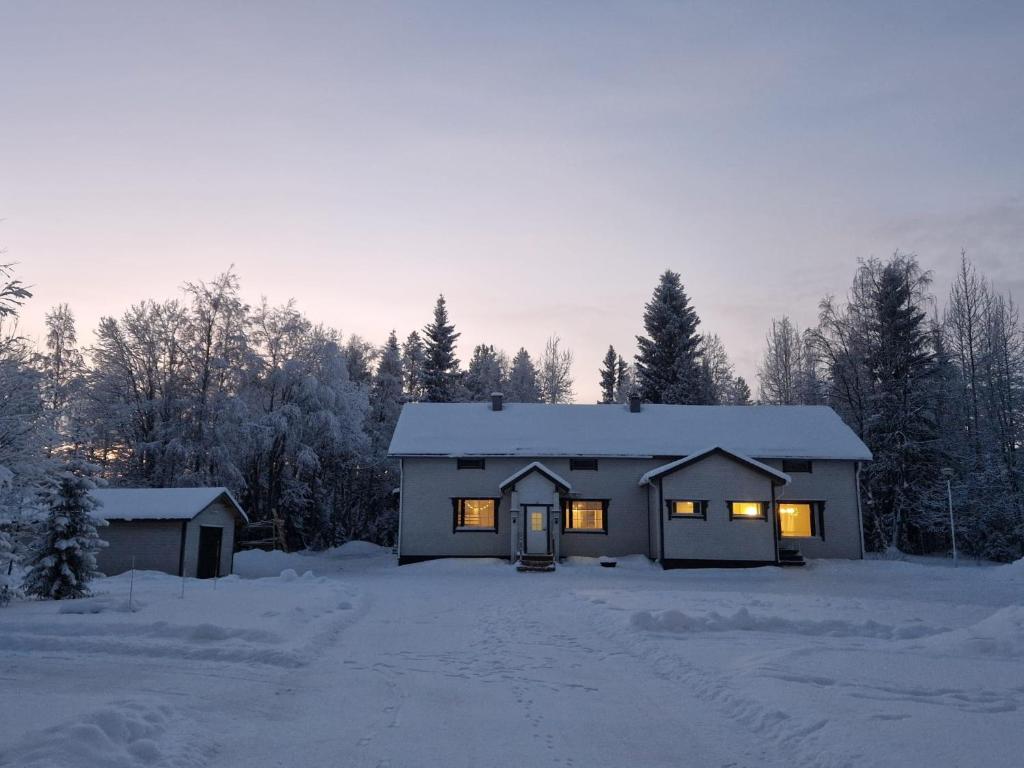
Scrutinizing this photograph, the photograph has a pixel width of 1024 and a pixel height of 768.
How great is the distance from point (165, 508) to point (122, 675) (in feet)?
63.1

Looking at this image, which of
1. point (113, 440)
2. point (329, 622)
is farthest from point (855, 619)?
point (113, 440)

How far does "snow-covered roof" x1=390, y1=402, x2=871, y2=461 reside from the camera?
1267 inches

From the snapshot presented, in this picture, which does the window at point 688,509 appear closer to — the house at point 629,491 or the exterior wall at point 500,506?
the house at point 629,491

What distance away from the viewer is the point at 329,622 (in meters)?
14.2

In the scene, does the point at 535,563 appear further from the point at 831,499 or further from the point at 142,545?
the point at 142,545

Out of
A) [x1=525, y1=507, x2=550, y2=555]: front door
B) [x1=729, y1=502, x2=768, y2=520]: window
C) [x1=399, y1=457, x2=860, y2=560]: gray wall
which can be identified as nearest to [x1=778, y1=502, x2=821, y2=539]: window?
[x1=399, y1=457, x2=860, y2=560]: gray wall

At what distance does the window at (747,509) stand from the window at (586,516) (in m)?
5.15

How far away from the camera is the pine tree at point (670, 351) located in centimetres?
4875

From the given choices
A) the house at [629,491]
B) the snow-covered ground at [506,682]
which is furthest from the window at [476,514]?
the snow-covered ground at [506,682]

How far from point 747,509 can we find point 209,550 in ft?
67.2

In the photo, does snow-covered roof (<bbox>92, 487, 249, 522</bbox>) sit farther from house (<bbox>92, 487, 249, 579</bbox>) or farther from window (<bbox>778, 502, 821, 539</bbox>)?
window (<bbox>778, 502, 821, 539</bbox>)

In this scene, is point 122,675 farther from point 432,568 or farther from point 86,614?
point 432,568

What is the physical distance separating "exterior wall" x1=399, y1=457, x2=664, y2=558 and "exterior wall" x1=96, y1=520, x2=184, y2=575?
28.6 feet

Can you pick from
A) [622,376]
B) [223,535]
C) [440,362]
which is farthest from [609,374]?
[223,535]
